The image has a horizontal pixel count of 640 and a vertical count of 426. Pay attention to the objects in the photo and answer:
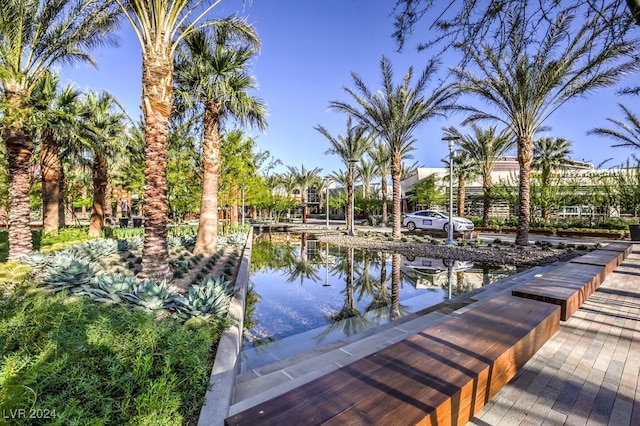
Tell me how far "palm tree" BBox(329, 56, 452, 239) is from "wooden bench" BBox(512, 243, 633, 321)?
11.2 meters

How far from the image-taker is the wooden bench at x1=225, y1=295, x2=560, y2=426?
2031 millimetres

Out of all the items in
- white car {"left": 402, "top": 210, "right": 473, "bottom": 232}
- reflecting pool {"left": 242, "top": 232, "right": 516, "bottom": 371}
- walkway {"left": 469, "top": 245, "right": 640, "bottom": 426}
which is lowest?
reflecting pool {"left": 242, "top": 232, "right": 516, "bottom": 371}

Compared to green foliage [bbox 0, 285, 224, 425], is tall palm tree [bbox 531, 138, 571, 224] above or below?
above

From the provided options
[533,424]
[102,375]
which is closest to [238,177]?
[102,375]

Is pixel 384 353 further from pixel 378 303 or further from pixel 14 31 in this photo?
pixel 14 31

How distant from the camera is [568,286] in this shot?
5.38 m

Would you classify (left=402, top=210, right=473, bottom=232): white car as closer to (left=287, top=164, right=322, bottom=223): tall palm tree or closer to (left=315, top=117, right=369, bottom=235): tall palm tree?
(left=315, top=117, right=369, bottom=235): tall palm tree

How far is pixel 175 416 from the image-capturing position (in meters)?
2.17

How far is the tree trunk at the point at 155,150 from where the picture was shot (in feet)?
22.9

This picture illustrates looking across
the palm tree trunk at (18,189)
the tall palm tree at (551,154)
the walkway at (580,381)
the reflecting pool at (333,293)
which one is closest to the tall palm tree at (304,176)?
the tall palm tree at (551,154)

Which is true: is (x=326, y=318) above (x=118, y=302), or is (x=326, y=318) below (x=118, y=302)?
below

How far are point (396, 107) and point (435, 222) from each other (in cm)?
953

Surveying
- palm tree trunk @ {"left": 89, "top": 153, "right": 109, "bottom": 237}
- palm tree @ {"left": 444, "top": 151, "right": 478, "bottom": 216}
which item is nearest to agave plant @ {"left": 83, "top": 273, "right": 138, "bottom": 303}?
palm tree trunk @ {"left": 89, "top": 153, "right": 109, "bottom": 237}

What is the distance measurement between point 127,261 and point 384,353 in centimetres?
914
